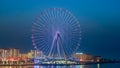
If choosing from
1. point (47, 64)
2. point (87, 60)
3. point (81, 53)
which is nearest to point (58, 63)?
point (47, 64)

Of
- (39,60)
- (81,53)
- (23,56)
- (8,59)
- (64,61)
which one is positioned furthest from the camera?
(81,53)

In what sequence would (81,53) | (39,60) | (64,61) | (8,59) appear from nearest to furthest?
(64,61) → (39,60) → (8,59) → (81,53)

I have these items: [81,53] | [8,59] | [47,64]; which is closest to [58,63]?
[47,64]

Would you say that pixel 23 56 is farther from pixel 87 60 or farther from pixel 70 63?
pixel 70 63

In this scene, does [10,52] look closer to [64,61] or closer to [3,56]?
[3,56]

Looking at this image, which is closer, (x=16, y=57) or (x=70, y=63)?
(x=70, y=63)

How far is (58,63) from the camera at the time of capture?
80625mm

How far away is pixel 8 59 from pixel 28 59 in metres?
4.48

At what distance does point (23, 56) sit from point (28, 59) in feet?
13.8

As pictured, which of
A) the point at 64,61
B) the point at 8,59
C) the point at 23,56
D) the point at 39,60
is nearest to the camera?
the point at 64,61

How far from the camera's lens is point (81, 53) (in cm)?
10950

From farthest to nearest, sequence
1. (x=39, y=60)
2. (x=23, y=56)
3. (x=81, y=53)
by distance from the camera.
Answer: (x=81, y=53), (x=23, y=56), (x=39, y=60)

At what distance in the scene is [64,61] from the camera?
78.1 m

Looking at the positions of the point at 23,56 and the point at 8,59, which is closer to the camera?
the point at 8,59
